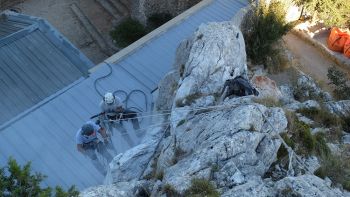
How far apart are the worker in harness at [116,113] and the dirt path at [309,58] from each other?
819 centimetres

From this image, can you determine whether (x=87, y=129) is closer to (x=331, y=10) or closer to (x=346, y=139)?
(x=346, y=139)

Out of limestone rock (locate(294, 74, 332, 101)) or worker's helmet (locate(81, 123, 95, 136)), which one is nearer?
worker's helmet (locate(81, 123, 95, 136))

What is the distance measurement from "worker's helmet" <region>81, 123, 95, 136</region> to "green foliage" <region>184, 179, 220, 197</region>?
12.4 feet

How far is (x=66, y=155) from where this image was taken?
982 cm

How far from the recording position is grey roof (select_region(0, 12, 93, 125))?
11.0 m

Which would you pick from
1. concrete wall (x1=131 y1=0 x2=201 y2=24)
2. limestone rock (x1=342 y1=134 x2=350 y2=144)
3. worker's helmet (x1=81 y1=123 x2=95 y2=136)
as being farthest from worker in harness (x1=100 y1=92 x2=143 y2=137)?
concrete wall (x1=131 y1=0 x2=201 y2=24)

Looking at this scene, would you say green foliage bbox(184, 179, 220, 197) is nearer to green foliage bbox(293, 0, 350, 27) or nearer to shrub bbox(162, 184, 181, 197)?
shrub bbox(162, 184, 181, 197)

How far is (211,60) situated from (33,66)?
541cm

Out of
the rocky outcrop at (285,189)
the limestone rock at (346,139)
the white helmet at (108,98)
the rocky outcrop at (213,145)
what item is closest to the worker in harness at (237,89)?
the rocky outcrop at (213,145)

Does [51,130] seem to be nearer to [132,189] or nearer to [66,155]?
[66,155]

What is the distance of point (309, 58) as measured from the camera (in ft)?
55.5

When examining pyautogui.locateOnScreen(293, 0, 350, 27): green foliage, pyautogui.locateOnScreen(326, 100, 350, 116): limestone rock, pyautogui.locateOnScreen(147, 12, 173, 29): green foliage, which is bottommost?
pyautogui.locateOnScreen(293, 0, 350, 27): green foliage

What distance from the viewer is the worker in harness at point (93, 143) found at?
9.07 metres

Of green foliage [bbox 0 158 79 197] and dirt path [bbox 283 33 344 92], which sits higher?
green foliage [bbox 0 158 79 197]
